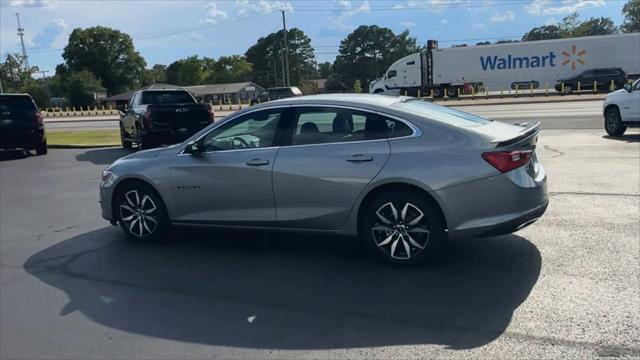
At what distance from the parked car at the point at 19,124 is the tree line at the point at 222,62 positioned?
3568 inches

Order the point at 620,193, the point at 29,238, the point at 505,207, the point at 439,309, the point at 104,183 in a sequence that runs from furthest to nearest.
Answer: the point at 620,193
the point at 29,238
the point at 104,183
the point at 505,207
the point at 439,309

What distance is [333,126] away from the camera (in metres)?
5.57

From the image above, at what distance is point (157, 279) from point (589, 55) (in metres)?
50.0

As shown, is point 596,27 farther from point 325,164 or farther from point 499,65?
point 325,164

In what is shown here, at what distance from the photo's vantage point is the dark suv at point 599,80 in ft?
145

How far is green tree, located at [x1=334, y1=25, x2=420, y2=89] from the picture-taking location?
4441 inches

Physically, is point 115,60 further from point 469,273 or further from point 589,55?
point 469,273

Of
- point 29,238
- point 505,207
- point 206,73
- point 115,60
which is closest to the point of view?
point 505,207

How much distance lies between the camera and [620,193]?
776 cm

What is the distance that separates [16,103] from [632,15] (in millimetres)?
128135

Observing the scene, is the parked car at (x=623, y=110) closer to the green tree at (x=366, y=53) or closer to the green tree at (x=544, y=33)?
the green tree at (x=366, y=53)

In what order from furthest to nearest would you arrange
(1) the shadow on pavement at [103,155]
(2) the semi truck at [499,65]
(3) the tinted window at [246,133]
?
(2) the semi truck at [499,65], (1) the shadow on pavement at [103,155], (3) the tinted window at [246,133]

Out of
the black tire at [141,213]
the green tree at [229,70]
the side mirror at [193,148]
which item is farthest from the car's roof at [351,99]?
the green tree at [229,70]

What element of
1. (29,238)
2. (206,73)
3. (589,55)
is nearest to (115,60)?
(206,73)
